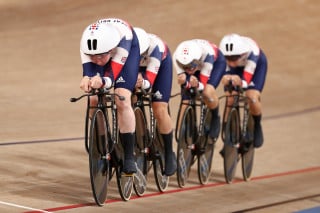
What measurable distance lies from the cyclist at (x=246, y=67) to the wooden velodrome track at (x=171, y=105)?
69 centimetres

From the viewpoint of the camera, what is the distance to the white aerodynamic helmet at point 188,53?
706 centimetres

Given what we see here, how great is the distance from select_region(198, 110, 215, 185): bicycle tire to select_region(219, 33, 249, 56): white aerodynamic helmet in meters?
0.71

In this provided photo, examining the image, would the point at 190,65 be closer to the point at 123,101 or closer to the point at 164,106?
the point at 164,106

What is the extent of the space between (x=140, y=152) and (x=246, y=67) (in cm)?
212

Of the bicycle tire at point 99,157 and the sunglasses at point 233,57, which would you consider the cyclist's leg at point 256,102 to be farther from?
the bicycle tire at point 99,157

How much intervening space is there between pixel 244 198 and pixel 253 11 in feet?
36.1

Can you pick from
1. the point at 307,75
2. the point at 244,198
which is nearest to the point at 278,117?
the point at 307,75

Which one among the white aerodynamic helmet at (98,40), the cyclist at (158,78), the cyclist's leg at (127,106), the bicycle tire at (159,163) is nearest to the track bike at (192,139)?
the bicycle tire at (159,163)

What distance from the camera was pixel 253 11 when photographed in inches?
681

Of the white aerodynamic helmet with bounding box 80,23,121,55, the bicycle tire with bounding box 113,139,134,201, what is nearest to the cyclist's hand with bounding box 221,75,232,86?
the bicycle tire with bounding box 113,139,134,201

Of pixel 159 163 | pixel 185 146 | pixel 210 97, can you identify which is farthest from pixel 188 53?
pixel 159 163

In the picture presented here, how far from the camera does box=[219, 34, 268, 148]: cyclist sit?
312 inches

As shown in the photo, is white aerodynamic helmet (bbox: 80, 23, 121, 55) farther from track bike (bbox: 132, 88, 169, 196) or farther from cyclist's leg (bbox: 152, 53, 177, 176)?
cyclist's leg (bbox: 152, 53, 177, 176)

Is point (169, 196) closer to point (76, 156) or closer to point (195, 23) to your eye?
point (76, 156)
